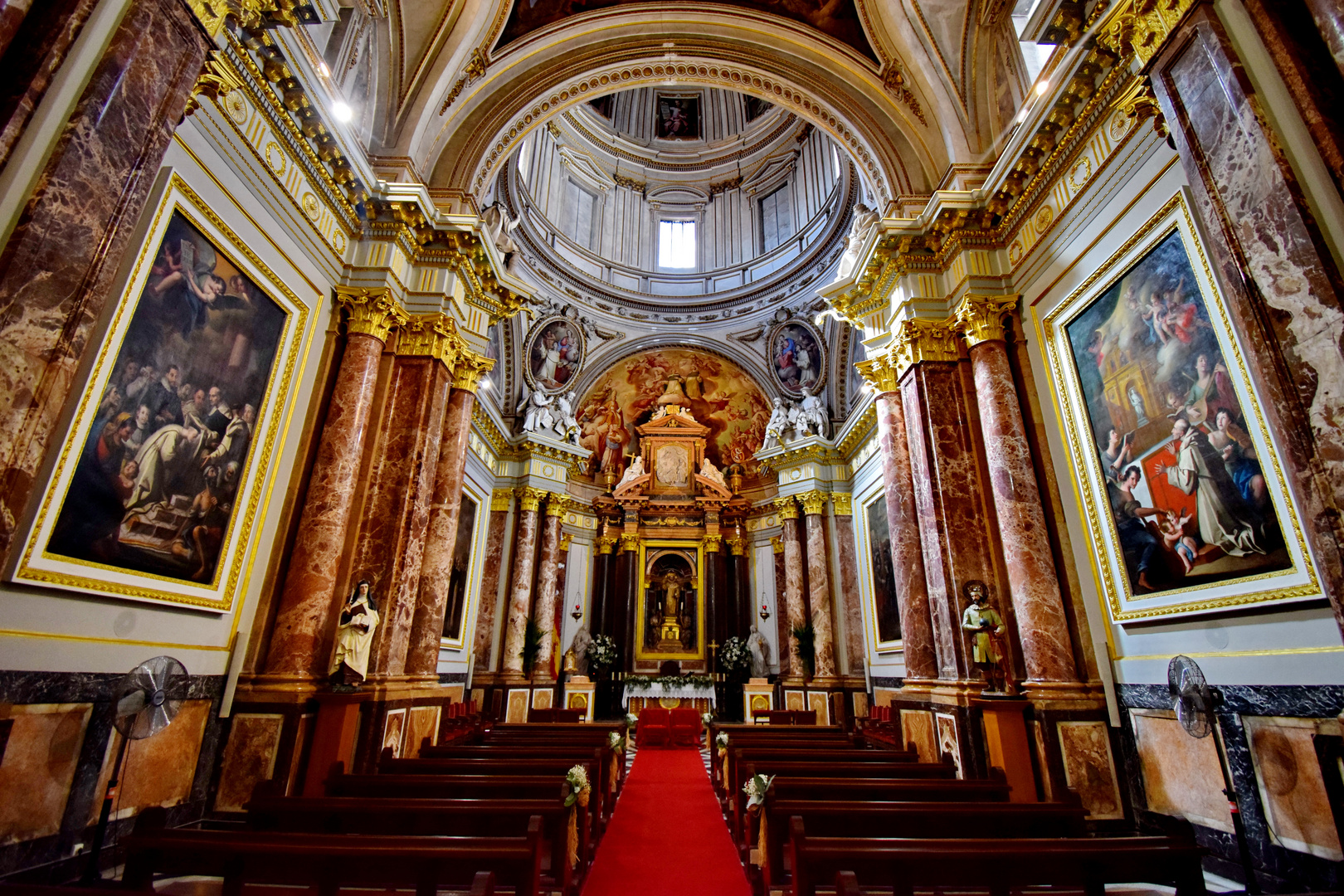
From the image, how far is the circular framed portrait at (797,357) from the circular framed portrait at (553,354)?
5.69m

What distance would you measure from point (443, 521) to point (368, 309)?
3.02 meters

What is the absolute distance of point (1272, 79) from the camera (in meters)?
3.96

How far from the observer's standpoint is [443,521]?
8.98 metres

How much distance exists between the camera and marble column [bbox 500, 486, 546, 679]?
591 inches

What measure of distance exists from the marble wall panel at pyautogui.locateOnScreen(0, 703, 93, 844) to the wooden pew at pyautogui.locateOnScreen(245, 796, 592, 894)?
1.58m

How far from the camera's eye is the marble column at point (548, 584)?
15.6 metres

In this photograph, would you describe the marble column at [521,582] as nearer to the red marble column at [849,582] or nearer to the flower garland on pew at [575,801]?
the red marble column at [849,582]

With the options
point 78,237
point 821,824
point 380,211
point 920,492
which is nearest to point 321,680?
point 78,237

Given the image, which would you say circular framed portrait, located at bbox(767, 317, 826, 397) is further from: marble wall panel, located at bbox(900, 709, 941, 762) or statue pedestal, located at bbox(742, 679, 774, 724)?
marble wall panel, located at bbox(900, 709, 941, 762)

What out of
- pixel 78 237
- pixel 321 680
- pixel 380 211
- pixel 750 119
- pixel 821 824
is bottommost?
pixel 821 824

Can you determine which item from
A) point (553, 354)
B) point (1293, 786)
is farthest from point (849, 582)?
point (1293, 786)

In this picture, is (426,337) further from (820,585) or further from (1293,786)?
(820,585)

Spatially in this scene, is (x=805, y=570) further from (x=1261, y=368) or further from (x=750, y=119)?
(x=750, y=119)

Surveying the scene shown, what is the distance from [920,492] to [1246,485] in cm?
397
